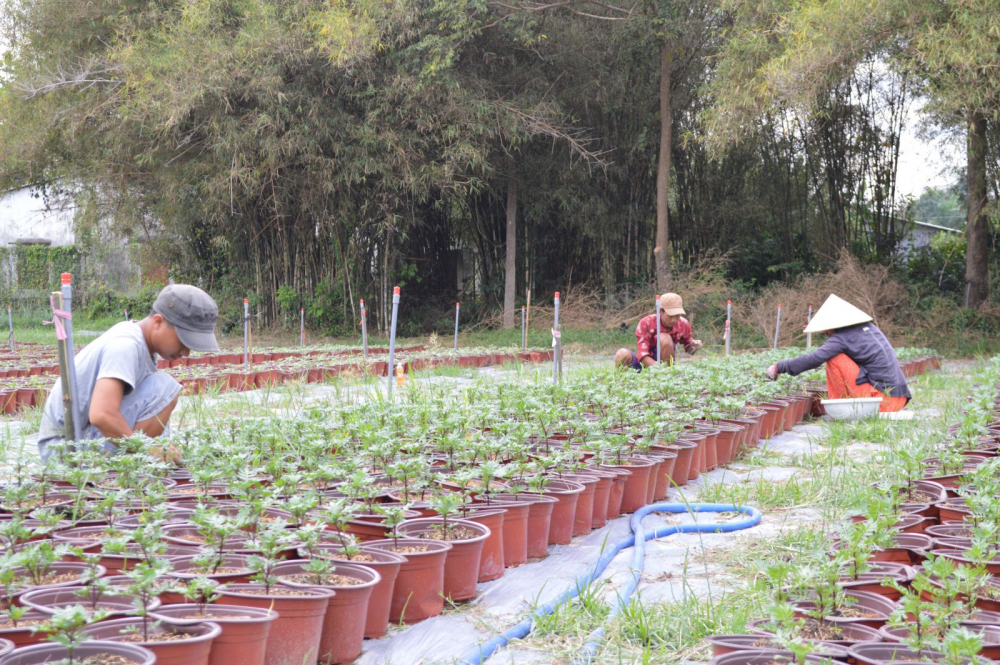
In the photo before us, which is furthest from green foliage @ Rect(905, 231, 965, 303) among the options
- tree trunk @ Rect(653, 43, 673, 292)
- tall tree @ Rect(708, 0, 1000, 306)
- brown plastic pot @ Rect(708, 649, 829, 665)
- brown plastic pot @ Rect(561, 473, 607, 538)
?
brown plastic pot @ Rect(708, 649, 829, 665)

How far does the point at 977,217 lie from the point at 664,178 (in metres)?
4.03

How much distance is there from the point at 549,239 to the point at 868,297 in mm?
5579

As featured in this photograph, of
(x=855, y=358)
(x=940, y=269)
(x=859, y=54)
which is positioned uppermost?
(x=859, y=54)

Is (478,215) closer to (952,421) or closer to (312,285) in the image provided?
(312,285)

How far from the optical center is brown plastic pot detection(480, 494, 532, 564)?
2760 millimetres

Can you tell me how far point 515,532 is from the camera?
2762mm

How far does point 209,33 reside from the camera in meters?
11.5

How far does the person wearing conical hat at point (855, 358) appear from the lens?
5281mm

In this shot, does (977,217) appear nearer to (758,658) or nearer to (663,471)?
(663,471)

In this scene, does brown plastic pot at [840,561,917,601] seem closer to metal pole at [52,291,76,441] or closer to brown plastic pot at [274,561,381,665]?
brown plastic pot at [274,561,381,665]

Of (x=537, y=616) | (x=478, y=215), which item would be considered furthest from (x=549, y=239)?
(x=537, y=616)

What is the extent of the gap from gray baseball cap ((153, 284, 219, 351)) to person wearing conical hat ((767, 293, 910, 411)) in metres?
3.52

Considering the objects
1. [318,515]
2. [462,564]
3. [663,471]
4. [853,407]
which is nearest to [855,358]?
[853,407]

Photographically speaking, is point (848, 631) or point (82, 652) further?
point (848, 631)
